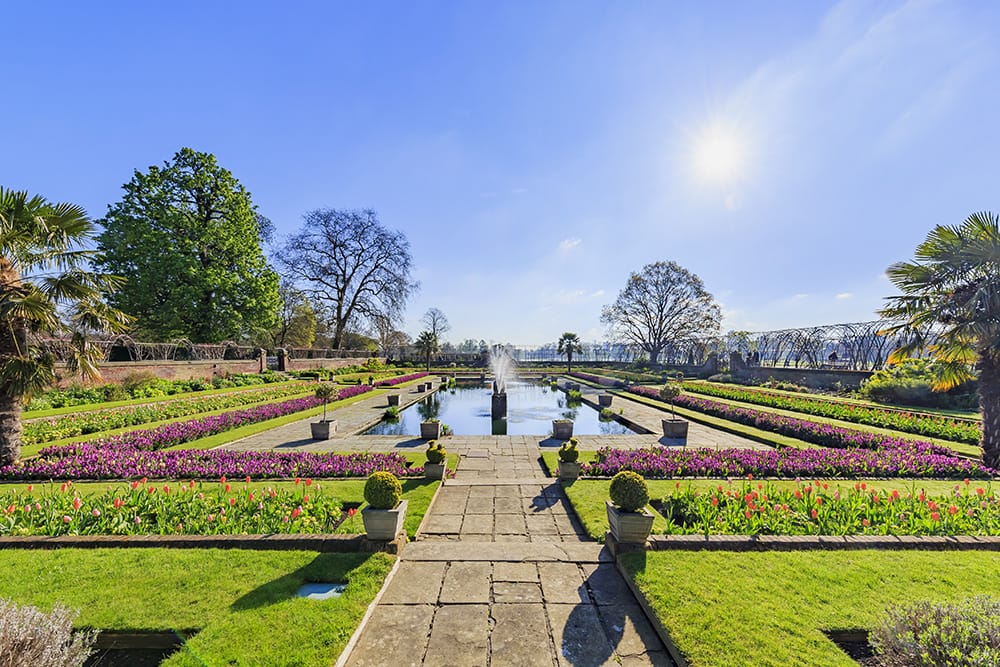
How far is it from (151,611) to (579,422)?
544 inches

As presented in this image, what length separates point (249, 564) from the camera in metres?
4.30

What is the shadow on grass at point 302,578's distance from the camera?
363cm

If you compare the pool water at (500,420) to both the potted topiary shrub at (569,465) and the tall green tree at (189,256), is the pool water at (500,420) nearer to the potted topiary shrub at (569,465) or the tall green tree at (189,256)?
the potted topiary shrub at (569,465)

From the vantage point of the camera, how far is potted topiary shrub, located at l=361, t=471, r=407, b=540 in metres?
4.62

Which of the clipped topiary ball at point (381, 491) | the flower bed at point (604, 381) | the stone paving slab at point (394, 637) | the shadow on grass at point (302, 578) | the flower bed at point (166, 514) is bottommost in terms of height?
the flower bed at point (604, 381)

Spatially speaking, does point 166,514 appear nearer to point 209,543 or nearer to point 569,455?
point 209,543

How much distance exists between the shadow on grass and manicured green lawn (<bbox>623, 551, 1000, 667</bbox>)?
9.76 feet

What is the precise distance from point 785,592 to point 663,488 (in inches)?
133

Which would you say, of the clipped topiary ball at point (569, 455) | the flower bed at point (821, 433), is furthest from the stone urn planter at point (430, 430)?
the flower bed at point (821, 433)

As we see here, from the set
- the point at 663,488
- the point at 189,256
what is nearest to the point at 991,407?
the point at 663,488

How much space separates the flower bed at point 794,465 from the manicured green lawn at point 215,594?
5393 millimetres

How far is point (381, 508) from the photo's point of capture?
4.70m

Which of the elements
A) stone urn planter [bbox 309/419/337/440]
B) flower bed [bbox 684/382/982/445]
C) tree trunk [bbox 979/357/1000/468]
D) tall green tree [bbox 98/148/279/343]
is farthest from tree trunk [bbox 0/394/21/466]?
flower bed [bbox 684/382/982/445]

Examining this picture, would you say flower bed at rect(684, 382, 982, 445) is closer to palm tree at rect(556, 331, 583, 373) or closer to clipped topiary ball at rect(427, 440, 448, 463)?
clipped topiary ball at rect(427, 440, 448, 463)
